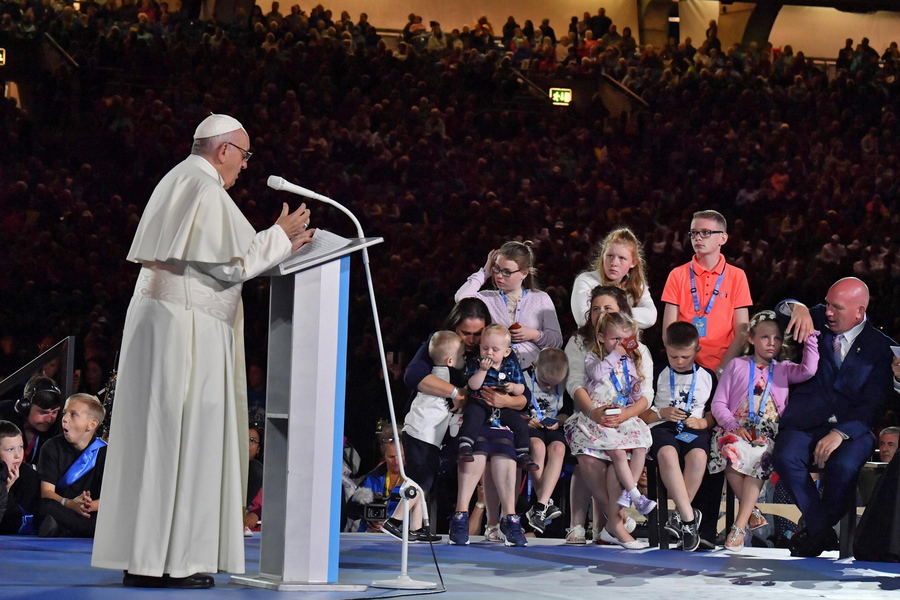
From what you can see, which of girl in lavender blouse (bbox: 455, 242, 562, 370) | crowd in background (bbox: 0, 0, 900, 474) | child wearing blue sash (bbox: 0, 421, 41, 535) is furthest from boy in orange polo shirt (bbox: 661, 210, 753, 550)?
child wearing blue sash (bbox: 0, 421, 41, 535)

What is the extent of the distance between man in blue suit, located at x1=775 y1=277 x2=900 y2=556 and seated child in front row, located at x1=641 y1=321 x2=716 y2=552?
41 cm

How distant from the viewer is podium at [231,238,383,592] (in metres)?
3.74

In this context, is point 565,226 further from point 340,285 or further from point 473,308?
point 340,285

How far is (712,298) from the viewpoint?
6305 millimetres

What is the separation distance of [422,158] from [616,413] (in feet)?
25.1

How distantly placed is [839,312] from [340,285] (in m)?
A: 3.05

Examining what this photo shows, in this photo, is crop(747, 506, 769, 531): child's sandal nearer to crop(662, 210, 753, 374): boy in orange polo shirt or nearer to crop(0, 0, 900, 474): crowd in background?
crop(662, 210, 753, 374): boy in orange polo shirt

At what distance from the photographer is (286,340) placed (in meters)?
3.88

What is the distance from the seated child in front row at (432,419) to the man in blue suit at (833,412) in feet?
5.58

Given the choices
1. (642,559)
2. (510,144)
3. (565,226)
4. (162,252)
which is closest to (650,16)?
(510,144)

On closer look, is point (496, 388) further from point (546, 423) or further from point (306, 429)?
point (306, 429)

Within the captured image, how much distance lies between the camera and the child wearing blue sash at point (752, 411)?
18.7ft

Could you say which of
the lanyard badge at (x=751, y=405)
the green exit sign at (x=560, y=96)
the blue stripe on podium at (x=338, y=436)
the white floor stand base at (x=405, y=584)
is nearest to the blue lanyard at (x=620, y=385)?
the lanyard badge at (x=751, y=405)

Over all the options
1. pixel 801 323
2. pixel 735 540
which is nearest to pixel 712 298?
pixel 801 323
